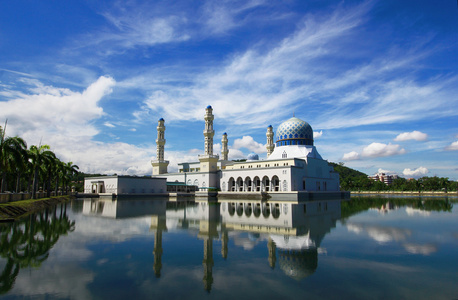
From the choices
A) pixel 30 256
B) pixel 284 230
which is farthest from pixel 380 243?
pixel 30 256

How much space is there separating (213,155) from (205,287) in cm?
6019

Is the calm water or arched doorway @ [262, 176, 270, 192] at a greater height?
arched doorway @ [262, 176, 270, 192]

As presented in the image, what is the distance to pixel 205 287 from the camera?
7.09 meters

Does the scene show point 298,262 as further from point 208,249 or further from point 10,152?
point 10,152

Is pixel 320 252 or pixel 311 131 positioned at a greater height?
pixel 311 131

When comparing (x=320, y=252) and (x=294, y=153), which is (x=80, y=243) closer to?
(x=320, y=252)

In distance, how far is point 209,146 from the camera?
66.4 meters

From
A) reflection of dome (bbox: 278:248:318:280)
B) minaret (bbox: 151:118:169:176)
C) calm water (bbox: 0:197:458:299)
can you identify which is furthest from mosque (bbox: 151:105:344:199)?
reflection of dome (bbox: 278:248:318:280)

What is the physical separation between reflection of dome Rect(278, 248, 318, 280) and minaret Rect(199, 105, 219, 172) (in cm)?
5599

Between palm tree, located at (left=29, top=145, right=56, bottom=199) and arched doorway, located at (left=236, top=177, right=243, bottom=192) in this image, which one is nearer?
palm tree, located at (left=29, top=145, right=56, bottom=199)

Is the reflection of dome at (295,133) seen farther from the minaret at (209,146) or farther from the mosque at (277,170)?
the minaret at (209,146)

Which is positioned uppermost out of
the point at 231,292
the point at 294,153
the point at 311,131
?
the point at 311,131

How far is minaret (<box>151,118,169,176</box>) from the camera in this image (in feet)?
245

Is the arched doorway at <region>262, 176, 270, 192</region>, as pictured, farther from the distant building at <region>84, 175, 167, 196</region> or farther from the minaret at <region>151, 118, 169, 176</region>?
the minaret at <region>151, 118, 169, 176</region>
